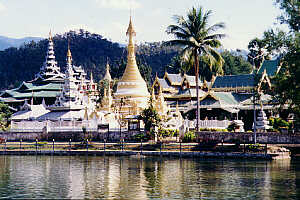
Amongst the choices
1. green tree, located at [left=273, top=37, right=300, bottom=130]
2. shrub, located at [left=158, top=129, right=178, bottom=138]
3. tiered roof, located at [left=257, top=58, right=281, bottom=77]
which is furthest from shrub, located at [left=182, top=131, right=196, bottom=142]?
tiered roof, located at [left=257, top=58, right=281, bottom=77]

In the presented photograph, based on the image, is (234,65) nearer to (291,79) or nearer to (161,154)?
(161,154)

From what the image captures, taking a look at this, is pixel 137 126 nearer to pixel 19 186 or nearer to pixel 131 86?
pixel 131 86

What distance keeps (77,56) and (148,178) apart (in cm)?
14680

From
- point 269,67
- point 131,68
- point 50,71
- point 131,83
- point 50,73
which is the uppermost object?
point 50,71

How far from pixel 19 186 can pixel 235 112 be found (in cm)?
3535

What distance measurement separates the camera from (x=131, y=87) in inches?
2392

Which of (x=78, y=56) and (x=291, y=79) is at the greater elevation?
(x=78, y=56)

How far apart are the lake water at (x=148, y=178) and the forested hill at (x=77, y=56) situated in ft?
351

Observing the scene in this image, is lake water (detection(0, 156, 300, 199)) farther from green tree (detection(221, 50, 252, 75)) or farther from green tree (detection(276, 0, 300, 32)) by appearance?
green tree (detection(221, 50, 252, 75))

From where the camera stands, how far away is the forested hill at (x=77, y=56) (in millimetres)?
156625

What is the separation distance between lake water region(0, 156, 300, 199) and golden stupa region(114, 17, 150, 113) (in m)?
19.8

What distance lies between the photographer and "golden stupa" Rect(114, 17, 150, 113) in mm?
59875

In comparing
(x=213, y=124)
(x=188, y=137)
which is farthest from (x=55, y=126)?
(x=213, y=124)

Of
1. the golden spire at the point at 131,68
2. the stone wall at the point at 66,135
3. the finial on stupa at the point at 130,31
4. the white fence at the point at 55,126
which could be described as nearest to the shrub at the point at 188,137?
the stone wall at the point at 66,135
